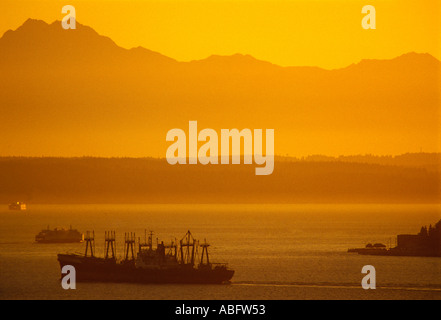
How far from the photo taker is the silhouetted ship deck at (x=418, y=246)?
17301 cm

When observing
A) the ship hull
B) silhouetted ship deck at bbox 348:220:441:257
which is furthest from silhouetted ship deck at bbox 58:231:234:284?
silhouetted ship deck at bbox 348:220:441:257

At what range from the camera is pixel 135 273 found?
416 ft

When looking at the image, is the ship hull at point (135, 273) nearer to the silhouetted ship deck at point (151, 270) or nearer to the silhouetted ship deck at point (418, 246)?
the silhouetted ship deck at point (151, 270)

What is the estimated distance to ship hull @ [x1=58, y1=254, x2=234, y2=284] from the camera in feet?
405

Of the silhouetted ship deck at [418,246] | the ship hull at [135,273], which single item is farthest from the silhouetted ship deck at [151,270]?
the silhouetted ship deck at [418,246]

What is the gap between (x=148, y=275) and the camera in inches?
4953

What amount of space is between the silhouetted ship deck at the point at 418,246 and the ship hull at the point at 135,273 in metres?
62.6

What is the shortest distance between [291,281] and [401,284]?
1547 centimetres

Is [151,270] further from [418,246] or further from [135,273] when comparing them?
[418,246]

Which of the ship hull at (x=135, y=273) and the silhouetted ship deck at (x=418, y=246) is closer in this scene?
the ship hull at (x=135, y=273)

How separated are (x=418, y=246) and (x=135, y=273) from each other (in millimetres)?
70848
